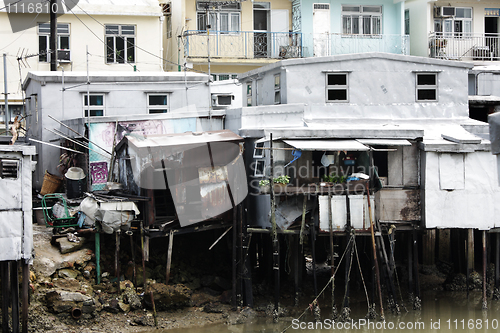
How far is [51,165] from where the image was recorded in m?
23.7

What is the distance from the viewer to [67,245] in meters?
18.8

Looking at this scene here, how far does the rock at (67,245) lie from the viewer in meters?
18.7

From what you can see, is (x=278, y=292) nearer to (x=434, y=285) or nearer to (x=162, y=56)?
(x=434, y=285)

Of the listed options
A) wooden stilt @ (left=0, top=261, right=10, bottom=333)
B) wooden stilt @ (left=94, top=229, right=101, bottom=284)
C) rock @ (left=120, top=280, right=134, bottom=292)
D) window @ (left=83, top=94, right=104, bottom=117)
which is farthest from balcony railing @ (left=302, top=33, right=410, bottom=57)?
wooden stilt @ (left=0, top=261, right=10, bottom=333)

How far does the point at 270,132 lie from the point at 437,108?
620 centimetres

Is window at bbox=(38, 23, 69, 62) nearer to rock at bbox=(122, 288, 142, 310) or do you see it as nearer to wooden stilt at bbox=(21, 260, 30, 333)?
rock at bbox=(122, 288, 142, 310)

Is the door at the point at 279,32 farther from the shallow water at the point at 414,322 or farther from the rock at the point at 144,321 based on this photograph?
the rock at the point at 144,321

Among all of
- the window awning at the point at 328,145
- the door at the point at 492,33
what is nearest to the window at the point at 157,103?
the window awning at the point at 328,145

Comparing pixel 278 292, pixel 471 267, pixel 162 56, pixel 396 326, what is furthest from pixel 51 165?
pixel 471 267

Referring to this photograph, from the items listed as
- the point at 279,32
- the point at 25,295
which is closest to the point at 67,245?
the point at 25,295

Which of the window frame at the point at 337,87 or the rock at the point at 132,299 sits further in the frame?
the window frame at the point at 337,87

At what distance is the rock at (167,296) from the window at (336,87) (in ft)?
25.0

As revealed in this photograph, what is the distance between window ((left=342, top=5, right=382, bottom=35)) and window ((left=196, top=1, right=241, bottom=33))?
15.4 feet

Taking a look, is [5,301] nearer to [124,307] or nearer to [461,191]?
[124,307]
